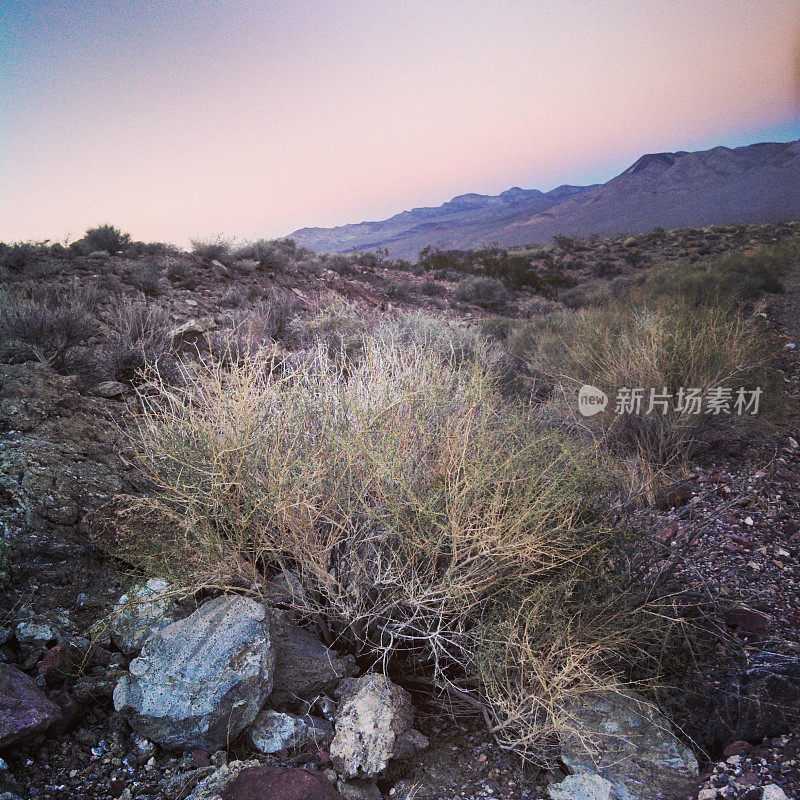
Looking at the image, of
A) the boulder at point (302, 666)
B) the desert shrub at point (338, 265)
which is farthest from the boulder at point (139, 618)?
the desert shrub at point (338, 265)

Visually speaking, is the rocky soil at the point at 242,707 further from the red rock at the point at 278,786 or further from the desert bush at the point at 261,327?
the desert bush at the point at 261,327

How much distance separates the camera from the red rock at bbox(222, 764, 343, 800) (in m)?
1.76

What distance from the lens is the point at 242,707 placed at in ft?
6.72

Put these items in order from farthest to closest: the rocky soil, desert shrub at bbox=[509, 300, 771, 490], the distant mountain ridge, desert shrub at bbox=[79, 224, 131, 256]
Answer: the distant mountain ridge, desert shrub at bbox=[79, 224, 131, 256], desert shrub at bbox=[509, 300, 771, 490], the rocky soil

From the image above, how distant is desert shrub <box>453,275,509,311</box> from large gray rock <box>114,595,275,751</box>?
564 inches

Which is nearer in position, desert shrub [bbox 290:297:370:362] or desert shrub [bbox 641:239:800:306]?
desert shrub [bbox 290:297:370:362]

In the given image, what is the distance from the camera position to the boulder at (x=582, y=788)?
1936mm

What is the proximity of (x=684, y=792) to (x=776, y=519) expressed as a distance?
9.26ft

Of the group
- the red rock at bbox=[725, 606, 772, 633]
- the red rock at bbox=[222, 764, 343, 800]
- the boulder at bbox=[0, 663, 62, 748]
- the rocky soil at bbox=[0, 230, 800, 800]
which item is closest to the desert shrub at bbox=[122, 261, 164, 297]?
the rocky soil at bbox=[0, 230, 800, 800]

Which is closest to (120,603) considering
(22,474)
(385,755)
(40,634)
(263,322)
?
(40,634)

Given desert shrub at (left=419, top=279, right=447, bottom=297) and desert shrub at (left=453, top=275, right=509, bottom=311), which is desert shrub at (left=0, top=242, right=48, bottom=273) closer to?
desert shrub at (left=419, top=279, right=447, bottom=297)

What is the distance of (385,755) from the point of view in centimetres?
200

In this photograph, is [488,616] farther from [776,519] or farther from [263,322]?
[263,322]

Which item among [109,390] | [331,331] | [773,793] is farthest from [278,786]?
[331,331]
